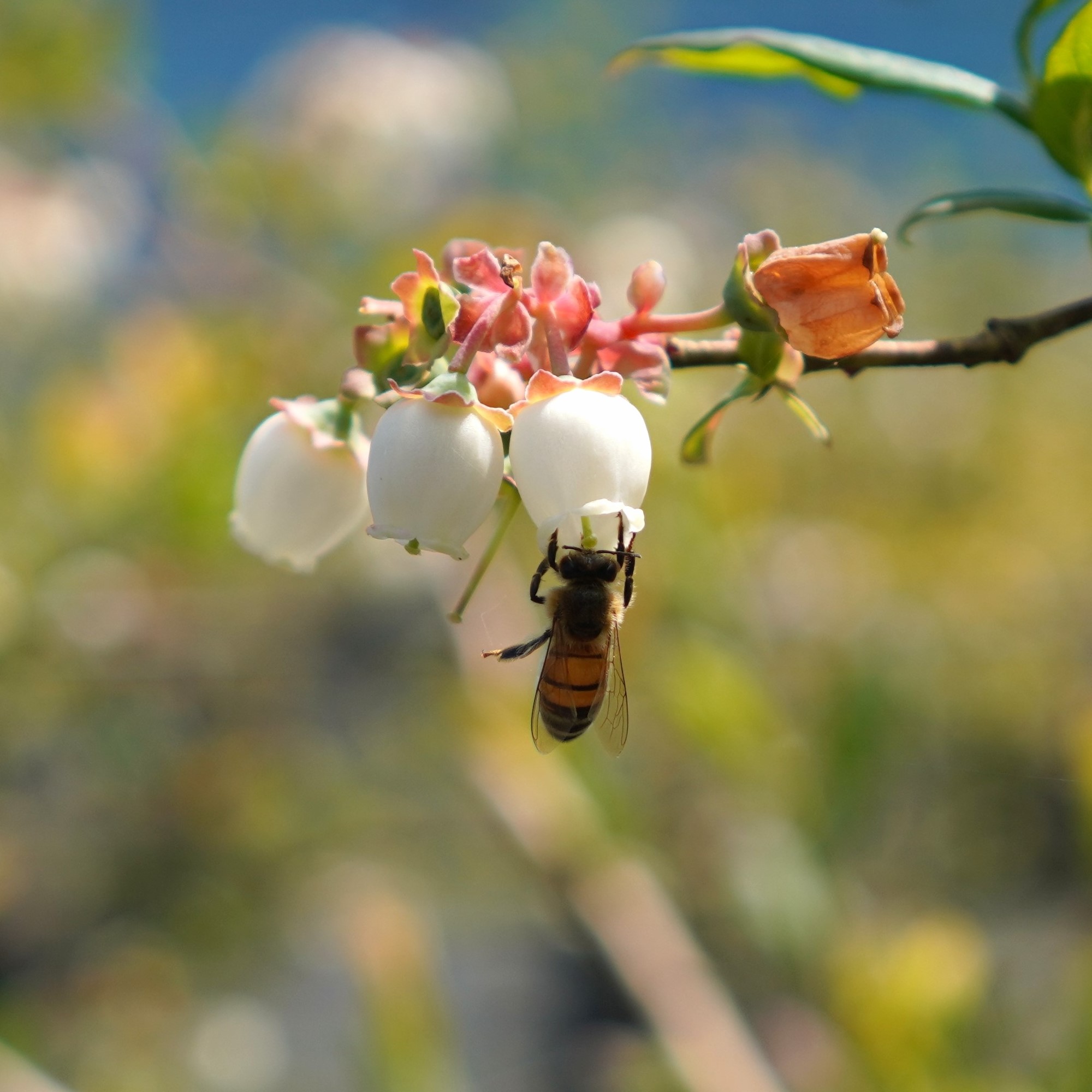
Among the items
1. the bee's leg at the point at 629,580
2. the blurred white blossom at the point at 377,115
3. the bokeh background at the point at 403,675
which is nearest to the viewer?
the bee's leg at the point at 629,580

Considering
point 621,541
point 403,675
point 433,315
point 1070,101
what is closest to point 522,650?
point 621,541

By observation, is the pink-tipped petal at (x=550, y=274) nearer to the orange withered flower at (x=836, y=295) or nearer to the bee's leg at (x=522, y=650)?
the orange withered flower at (x=836, y=295)

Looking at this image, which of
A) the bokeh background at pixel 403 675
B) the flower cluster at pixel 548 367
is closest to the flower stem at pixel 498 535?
Result: the flower cluster at pixel 548 367

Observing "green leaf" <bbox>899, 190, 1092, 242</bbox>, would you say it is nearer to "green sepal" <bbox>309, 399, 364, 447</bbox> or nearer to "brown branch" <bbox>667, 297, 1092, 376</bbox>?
"brown branch" <bbox>667, 297, 1092, 376</bbox>

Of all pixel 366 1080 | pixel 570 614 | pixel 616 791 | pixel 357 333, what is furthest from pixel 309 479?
pixel 366 1080

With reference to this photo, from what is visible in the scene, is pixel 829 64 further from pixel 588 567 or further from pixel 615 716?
pixel 615 716

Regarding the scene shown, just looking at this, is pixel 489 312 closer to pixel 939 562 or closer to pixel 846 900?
pixel 846 900

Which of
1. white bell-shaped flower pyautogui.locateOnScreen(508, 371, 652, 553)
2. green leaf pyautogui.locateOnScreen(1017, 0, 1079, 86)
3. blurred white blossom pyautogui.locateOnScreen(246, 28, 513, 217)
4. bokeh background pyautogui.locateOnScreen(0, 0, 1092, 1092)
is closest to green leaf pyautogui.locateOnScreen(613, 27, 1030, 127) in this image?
green leaf pyautogui.locateOnScreen(1017, 0, 1079, 86)
